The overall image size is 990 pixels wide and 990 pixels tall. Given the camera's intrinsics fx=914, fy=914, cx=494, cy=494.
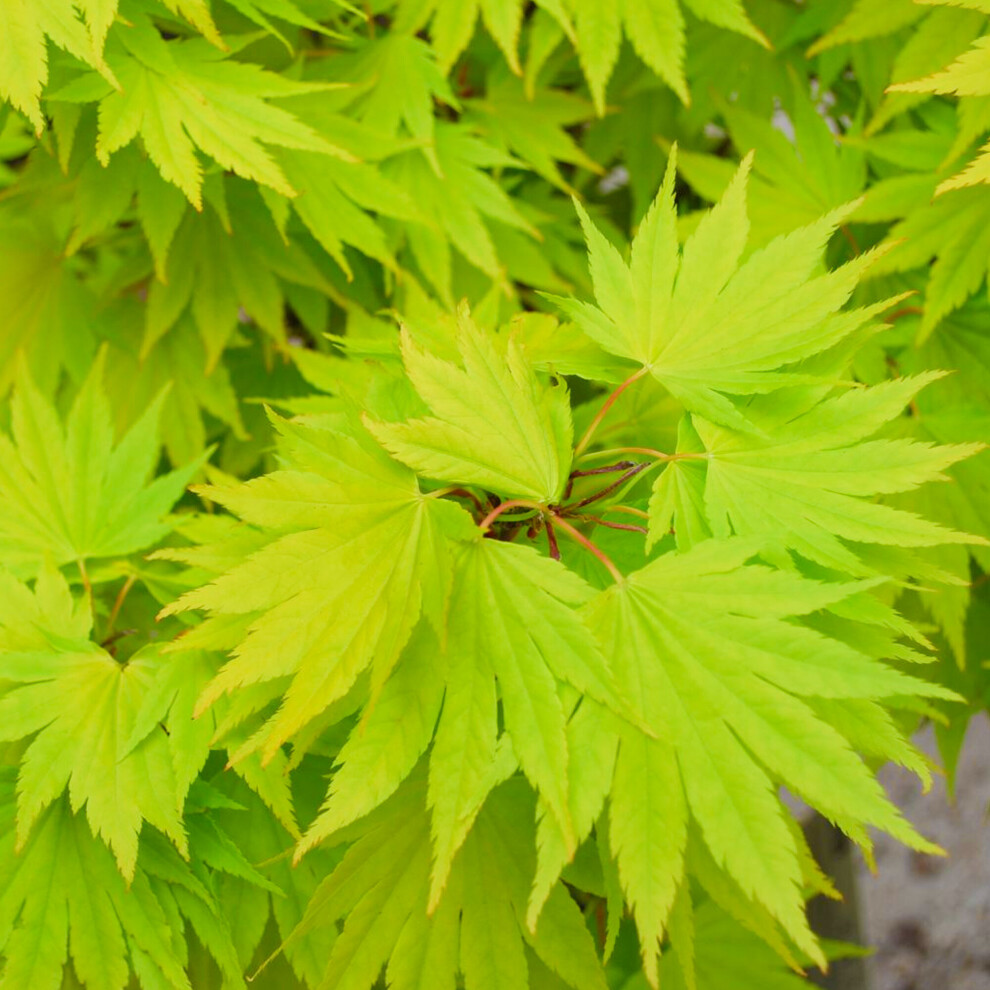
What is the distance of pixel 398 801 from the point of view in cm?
73

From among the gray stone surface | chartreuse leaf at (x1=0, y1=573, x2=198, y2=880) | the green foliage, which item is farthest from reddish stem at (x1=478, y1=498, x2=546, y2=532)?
the gray stone surface

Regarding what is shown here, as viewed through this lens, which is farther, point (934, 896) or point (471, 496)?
point (934, 896)

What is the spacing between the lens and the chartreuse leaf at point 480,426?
2.11 ft

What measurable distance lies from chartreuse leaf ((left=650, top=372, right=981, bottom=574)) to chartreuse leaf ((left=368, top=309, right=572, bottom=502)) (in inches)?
3.8

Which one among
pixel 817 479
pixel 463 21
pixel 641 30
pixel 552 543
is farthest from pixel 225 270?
pixel 817 479

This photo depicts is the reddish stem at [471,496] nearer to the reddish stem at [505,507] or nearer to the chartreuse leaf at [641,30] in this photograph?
the reddish stem at [505,507]

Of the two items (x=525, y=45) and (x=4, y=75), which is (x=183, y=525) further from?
(x=525, y=45)

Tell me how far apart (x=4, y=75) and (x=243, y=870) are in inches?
28.5

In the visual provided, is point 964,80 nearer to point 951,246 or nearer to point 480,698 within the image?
point 951,246

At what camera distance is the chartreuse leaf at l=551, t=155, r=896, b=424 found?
0.70 metres

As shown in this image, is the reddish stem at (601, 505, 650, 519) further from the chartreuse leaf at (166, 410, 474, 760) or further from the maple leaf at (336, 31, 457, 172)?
the maple leaf at (336, 31, 457, 172)

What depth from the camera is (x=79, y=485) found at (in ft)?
3.22

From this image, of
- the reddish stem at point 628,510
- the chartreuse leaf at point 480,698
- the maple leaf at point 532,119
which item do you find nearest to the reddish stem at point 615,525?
the reddish stem at point 628,510

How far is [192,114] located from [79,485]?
402 millimetres
